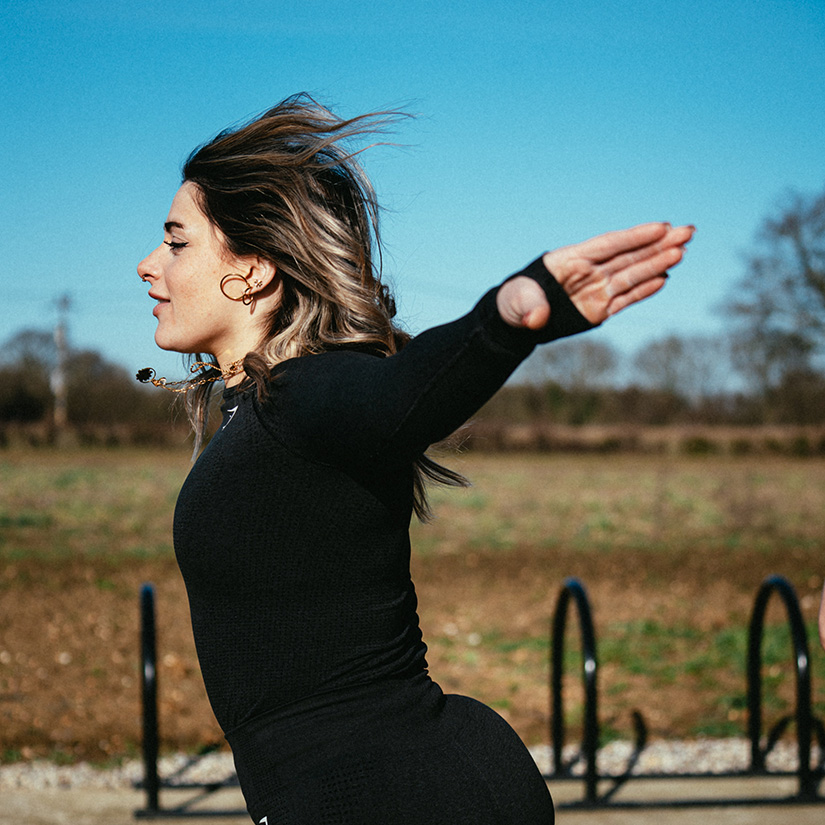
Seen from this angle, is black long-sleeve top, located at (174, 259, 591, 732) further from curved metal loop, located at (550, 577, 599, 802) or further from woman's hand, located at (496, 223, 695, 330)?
curved metal loop, located at (550, 577, 599, 802)

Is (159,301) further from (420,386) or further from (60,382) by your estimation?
(60,382)

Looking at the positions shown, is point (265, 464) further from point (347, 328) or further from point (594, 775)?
point (594, 775)

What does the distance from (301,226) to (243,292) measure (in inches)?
6.4

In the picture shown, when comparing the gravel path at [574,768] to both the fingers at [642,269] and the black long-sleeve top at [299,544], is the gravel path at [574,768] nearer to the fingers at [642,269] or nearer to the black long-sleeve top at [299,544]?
the black long-sleeve top at [299,544]

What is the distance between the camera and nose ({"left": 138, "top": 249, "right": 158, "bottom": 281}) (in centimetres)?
167

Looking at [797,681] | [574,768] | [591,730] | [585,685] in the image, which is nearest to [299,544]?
[585,685]

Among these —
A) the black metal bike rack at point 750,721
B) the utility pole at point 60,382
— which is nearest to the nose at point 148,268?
the black metal bike rack at point 750,721

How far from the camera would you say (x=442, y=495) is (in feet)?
57.6

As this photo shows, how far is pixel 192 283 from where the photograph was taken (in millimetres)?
1589

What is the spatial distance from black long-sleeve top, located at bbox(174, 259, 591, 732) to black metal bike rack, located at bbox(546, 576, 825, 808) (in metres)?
2.74

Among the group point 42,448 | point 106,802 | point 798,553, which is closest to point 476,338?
point 106,802

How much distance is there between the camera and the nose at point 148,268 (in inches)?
65.6

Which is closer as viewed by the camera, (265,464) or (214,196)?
(265,464)

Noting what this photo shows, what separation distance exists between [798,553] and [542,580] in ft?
13.2
